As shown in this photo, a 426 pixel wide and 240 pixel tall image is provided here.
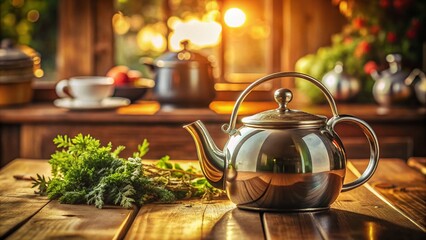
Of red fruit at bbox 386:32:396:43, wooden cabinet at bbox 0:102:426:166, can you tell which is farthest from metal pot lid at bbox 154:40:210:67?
red fruit at bbox 386:32:396:43

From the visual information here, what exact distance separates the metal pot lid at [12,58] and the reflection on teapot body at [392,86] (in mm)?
1691

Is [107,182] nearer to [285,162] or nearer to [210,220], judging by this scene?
[210,220]

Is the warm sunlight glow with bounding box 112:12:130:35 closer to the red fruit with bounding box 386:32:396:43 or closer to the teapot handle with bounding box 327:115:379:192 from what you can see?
the red fruit with bounding box 386:32:396:43

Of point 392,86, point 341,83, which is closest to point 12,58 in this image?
point 341,83

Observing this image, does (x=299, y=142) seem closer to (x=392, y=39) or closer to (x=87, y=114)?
(x=87, y=114)

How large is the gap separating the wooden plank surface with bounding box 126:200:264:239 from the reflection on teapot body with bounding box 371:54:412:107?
2211mm

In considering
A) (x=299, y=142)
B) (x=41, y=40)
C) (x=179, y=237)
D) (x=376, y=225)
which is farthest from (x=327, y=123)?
(x=41, y=40)

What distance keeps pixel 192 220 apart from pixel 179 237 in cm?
15

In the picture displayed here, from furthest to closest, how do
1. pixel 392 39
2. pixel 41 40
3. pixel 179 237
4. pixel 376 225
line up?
pixel 41 40
pixel 392 39
pixel 376 225
pixel 179 237

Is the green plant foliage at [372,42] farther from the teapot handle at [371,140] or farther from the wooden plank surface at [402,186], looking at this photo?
the teapot handle at [371,140]

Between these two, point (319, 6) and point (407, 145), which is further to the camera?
point (319, 6)

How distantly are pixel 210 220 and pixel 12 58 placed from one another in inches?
101

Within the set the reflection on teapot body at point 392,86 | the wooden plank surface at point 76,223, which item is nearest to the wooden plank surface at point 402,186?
the wooden plank surface at point 76,223

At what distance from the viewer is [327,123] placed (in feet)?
5.86
